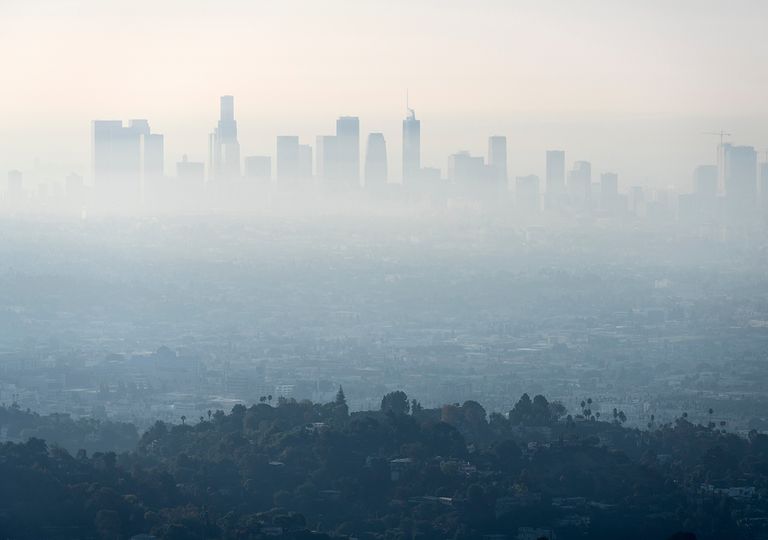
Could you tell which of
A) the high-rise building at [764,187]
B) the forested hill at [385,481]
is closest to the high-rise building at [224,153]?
the high-rise building at [764,187]

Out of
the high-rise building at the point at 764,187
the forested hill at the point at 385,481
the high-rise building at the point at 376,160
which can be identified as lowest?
the forested hill at the point at 385,481

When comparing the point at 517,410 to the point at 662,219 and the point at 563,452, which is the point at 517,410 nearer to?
the point at 563,452

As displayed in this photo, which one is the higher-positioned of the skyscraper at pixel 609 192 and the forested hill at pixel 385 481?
the skyscraper at pixel 609 192

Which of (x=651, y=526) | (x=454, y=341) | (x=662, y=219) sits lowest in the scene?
(x=651, y=526)

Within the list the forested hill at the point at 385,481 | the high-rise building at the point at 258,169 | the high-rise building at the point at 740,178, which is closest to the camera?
the forested hill at the point at 385,481

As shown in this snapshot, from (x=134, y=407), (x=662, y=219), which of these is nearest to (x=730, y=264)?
(x=662, y=219)

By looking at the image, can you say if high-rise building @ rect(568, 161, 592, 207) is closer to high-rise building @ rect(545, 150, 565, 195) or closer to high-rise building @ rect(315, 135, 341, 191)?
high-rise building @ rect(545, 150, 565, 195)

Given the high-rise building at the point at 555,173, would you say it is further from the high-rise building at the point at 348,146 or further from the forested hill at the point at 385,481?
the forested hill at the point at 385,481
